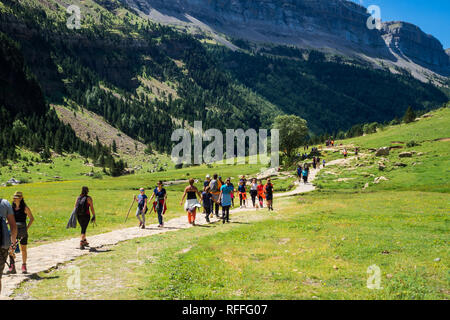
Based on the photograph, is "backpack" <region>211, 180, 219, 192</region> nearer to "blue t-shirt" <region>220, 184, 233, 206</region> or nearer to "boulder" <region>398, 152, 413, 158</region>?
"blue t-shirt" <region>220, 184, 233, 206</region>

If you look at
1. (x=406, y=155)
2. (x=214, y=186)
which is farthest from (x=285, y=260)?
(x=406, y=155)

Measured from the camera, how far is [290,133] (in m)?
90.5

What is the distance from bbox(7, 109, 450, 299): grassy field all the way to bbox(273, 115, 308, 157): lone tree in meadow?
207 feet

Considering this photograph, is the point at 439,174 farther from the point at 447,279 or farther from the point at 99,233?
the point at 99,233

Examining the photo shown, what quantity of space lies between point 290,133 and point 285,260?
78981mm

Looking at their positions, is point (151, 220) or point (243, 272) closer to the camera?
point (243, 272)

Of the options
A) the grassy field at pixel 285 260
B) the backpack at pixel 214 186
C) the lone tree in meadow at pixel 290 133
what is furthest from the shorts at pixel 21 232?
the lone tree in meadow at pixel 290 133

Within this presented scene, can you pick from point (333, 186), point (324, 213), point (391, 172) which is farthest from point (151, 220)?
point (391, 172)

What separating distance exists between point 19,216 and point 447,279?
17.1m

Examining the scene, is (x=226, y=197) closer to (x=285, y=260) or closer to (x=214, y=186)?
(x=214, y=186)

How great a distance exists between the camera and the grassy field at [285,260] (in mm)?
10320

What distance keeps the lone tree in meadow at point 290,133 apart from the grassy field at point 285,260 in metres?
63.0

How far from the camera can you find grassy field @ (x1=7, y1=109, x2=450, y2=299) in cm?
1032
